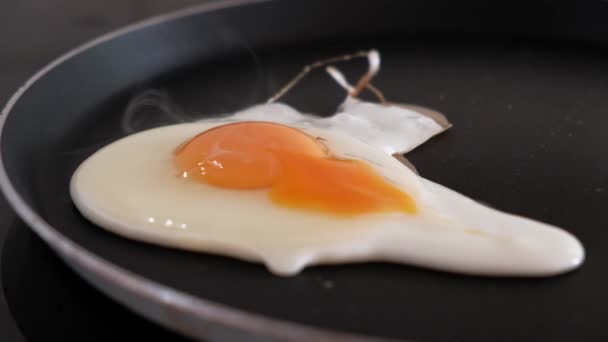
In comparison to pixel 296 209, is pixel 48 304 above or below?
below

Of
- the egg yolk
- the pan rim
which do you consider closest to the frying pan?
the pan rim

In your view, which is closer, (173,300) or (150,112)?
(173,300)

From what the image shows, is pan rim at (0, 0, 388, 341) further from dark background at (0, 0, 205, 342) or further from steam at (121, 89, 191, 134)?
steam at (121, 89, 191, 134)

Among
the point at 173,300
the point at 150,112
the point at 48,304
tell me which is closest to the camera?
the point at 173,300

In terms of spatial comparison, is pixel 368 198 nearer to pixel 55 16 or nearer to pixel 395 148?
pixel 395 148

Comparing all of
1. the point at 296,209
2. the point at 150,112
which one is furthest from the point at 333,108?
the point at 296,209

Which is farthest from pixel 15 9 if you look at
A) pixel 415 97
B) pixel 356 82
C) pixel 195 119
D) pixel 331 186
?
pixel 331 186

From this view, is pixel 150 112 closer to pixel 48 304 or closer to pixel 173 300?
pixel 48 304

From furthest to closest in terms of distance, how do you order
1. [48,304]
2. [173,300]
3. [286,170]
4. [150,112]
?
[150,112] < [286,170] < [48,304] < [173,300]
